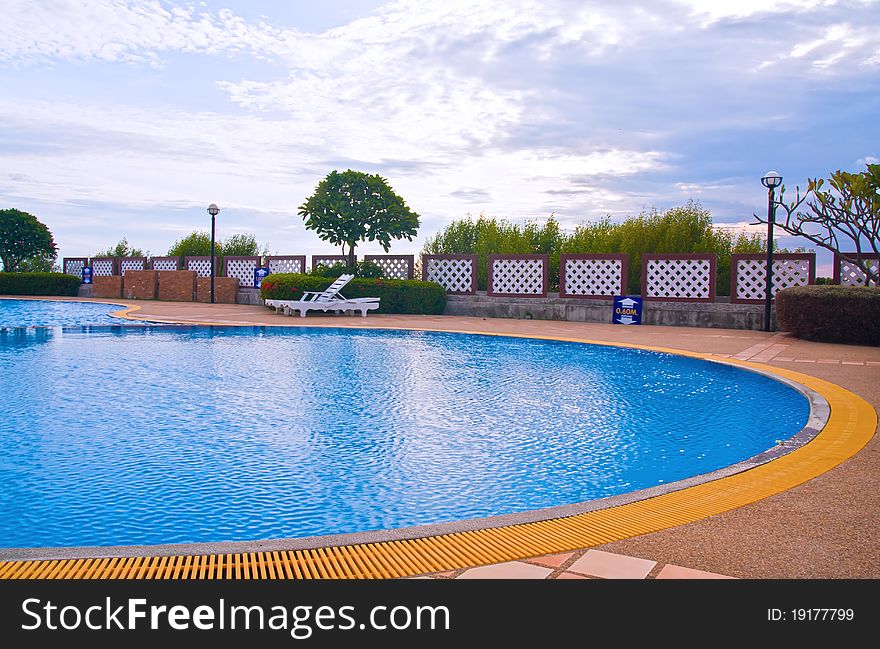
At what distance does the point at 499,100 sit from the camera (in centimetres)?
1527

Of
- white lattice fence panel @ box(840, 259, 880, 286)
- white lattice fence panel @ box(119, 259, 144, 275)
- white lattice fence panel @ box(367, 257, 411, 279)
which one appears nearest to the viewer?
white lattice fence panel @ box(840, 259, 880, 286)

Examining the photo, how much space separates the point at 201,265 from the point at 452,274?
11.6 m

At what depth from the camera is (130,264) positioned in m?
27.7

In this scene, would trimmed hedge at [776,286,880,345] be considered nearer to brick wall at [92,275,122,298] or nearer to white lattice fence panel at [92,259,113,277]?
brick wall at [92,275,122,298]

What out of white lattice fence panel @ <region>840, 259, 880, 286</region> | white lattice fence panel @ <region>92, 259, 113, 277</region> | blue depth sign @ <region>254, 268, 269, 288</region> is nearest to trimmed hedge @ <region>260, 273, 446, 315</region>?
blue depth sign @ <region>254, 268, 269, 288</region>

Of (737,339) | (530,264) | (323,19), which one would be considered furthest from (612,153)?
(323,19)

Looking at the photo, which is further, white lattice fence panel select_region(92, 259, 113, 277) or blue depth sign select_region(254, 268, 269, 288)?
white lattice fence panel select_region(92, 259, 113, 277)

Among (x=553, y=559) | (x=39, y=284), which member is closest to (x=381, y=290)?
(x=553, y=559)

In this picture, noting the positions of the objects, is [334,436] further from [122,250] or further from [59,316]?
[122,250]

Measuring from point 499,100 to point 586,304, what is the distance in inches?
196

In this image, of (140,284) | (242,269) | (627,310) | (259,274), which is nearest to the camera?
(627,310)

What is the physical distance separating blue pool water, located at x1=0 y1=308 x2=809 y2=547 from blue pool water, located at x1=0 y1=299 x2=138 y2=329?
4.83 m

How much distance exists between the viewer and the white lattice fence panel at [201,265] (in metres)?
25.4

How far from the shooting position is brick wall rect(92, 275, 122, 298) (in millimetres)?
24297
